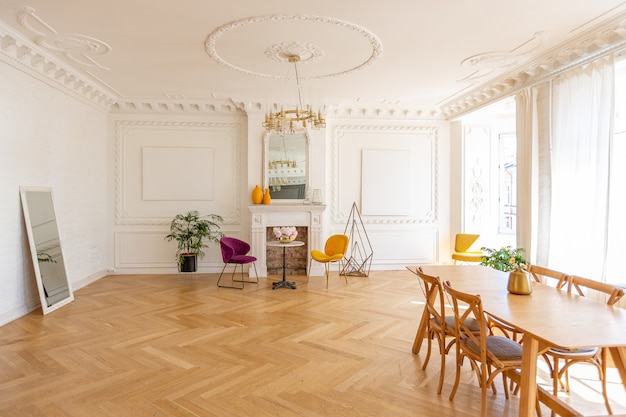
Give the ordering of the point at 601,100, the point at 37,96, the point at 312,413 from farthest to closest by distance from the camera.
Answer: the point at 37,96, the point at 601,100, the point at 312,413

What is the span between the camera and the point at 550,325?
208 cm

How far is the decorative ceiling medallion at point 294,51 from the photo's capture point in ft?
14.1

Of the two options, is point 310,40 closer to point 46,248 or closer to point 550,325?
point 550,325

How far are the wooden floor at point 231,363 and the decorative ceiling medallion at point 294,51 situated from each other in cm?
306

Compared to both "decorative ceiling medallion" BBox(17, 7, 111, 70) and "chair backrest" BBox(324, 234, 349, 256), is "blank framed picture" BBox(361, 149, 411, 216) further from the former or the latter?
"decorative ceiling medallion" BBox(17, 7, 111, 70)

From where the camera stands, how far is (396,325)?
4.21 meters

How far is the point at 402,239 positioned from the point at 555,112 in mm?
3535

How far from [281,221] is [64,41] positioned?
399cm

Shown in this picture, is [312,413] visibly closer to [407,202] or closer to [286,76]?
[286,76]

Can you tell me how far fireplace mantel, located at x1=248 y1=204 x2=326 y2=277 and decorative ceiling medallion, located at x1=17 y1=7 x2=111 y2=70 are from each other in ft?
10.4

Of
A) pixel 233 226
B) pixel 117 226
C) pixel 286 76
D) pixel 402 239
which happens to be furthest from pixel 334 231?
pixel 117 226

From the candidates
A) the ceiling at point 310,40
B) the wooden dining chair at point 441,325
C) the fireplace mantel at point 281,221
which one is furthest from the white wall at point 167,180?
the wooden dining chair at point 441,325

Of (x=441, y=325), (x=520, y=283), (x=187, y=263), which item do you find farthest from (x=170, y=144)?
(x=520, y=283)

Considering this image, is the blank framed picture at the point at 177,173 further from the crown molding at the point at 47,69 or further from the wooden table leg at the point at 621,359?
the wooden table leg at the point at 621,359
